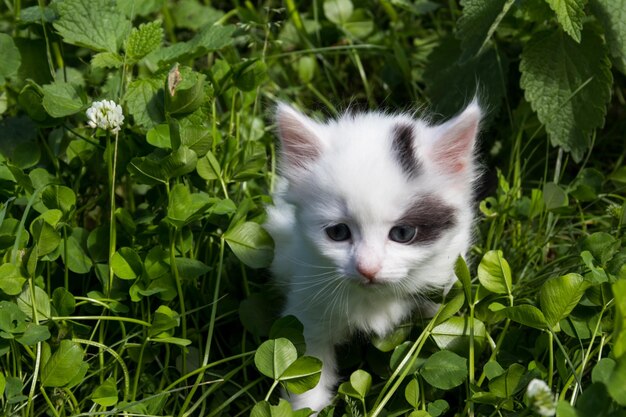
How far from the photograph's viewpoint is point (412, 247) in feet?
6.77

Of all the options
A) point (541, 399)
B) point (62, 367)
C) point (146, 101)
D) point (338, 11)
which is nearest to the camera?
point (541, 399)

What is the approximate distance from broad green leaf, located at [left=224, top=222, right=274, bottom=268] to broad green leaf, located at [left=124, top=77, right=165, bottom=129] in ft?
1.30

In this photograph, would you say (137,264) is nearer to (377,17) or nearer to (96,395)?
(96,395)

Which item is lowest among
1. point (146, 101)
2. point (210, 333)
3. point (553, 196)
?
point (210, 333)

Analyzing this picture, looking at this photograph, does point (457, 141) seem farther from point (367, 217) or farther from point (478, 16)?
point (478, 16)

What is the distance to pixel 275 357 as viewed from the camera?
2.03 m

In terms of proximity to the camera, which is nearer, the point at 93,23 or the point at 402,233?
the point at 402,233

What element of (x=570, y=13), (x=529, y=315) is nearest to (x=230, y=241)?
(x=529, y=315)

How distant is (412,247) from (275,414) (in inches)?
20.7

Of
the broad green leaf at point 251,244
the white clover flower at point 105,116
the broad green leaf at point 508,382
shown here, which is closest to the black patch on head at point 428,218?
the broad green leaf at point 508,382

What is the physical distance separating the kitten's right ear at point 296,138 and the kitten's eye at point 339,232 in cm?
21

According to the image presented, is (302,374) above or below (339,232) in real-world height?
below

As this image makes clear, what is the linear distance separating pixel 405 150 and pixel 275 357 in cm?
61

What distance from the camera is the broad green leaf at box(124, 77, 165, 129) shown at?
2402 mm
